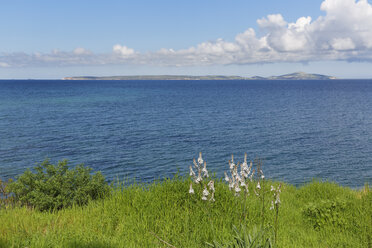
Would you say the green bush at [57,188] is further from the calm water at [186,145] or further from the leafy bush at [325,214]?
the calm water at [186,145]

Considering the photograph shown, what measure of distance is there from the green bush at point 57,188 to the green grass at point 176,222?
36.1 inches

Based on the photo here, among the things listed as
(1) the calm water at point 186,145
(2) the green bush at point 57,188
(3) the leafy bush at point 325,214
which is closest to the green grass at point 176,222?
(3) the leafy bush at point 325,214

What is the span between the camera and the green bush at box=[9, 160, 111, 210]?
Result: 10.0m

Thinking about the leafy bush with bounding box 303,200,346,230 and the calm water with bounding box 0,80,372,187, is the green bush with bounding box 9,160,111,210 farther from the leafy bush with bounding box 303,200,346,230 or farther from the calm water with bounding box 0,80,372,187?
the calm water with bounding box 0,80,372,187

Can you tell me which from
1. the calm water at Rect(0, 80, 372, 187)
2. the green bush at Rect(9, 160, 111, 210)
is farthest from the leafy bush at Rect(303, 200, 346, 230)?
the calm water at Rect(0, 80, 372, 187)

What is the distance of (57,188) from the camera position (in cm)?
1032

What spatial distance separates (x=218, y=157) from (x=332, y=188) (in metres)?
15.8

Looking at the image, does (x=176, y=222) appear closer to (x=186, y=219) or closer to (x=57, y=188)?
(x=186, y=219)

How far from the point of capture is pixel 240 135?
125 ft

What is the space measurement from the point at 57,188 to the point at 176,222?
5.21m

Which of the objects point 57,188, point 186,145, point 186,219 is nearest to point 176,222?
point 186,219

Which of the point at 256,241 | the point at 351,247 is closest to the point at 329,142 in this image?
the point at 351,247

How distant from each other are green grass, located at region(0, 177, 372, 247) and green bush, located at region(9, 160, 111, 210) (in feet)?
3.01

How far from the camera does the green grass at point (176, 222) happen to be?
21.5ft
